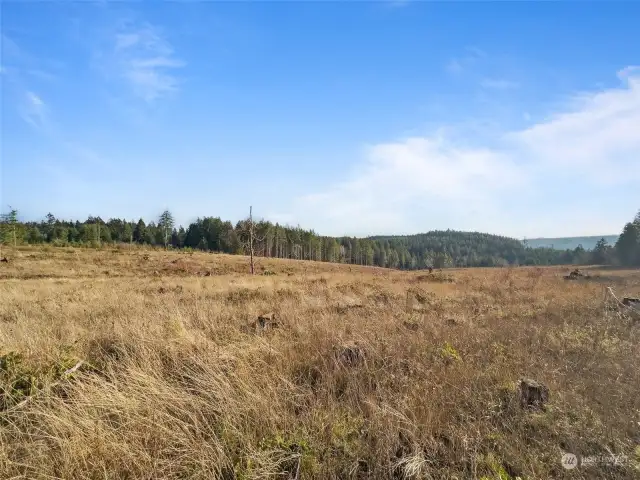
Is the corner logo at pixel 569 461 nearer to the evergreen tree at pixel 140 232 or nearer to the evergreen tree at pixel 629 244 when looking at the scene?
Result: the evergreen tree at pixel 629 244

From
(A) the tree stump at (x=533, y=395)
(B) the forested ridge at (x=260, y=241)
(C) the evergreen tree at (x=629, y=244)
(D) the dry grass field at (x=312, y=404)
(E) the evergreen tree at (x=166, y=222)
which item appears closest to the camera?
(D) the dry grass field at (x=312, y=404)

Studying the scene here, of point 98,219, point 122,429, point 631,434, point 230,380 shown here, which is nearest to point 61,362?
point 122,429

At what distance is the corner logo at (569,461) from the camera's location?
2547 mm

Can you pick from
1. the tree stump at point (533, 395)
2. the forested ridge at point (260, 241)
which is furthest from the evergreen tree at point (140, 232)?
the tree stump at point (533, 395)

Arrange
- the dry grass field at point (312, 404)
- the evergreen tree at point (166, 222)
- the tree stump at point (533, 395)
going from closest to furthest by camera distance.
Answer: the dry grass field at point (312, 404), the tree stump at point (533, 395), the evergreen tree at point (166, 222)

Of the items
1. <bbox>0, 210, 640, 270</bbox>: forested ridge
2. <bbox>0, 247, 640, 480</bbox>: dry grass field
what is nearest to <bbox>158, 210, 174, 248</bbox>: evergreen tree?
<bbox>0, 210, 640, 270</bbox>: forested ridge

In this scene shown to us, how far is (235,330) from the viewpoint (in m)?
5.85

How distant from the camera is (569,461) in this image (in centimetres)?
261

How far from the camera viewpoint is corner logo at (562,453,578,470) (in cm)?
255

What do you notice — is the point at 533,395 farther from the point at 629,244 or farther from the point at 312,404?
the point at 629,244

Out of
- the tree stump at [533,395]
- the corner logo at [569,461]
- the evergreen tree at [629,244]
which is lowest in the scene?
the corner logo at [569,461]

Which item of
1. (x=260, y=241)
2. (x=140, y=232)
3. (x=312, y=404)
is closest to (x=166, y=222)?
(x=140, y=232)

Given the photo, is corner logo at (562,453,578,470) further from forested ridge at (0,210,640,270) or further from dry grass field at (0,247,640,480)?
forested ridge at (0,210,640,270)

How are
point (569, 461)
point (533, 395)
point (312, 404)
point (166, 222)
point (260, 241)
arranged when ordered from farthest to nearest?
point (166, 222) < point (260, 241) < point (533, 395) < point (312, 404) < point (569, 461)
